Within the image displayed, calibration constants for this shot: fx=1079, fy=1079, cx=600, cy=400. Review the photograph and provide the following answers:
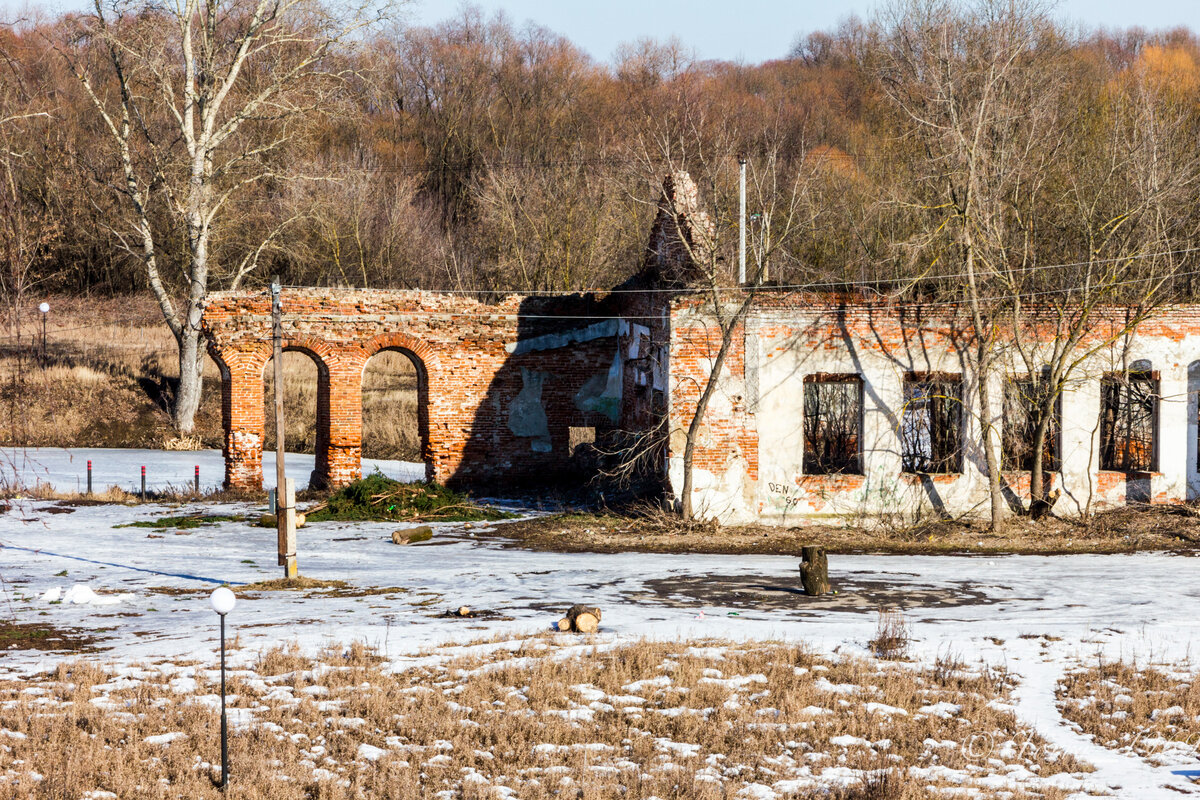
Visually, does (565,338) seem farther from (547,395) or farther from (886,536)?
(886,536)

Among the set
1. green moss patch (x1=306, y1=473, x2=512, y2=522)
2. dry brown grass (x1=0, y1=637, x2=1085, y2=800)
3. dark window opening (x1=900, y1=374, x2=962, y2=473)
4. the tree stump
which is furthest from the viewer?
green moss patch (x1=306, y1=473, x2=512, y2=522)

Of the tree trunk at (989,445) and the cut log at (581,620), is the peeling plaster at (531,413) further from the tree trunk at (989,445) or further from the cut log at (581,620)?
the cut log at (581,620)

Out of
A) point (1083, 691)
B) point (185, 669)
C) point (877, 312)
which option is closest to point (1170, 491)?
point (877, 312)

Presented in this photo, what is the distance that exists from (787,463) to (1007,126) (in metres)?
7.05

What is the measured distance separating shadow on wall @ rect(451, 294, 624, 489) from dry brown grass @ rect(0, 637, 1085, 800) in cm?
1284

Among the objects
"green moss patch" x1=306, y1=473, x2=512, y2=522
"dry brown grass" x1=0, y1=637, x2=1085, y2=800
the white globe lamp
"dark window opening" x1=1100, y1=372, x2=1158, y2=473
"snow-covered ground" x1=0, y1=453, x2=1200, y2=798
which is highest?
"dark window opening" x1=1100, y1=372, x2=1158, y2=473

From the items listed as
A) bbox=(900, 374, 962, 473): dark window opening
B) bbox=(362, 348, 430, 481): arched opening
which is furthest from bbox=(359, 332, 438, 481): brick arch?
Result: bbox=(900, 374, 962, 473): dark window opening

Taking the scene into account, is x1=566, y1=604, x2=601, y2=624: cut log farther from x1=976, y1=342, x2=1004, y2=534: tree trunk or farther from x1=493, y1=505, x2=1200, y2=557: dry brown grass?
x1=976, y1=342, x2=1004, y2=534: tree trunk

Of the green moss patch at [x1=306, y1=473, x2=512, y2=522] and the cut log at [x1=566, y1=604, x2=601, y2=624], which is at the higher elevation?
the green moss patch at [x1=306, y1=473, x2=512, y2=522]

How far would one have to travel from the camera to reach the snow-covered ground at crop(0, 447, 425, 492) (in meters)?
26.3

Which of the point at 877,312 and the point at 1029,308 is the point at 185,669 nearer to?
the point at 877,312

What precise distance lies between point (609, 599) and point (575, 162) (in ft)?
107

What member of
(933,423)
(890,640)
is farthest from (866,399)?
(890,640)

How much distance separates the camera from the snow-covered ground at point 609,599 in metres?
10.9
